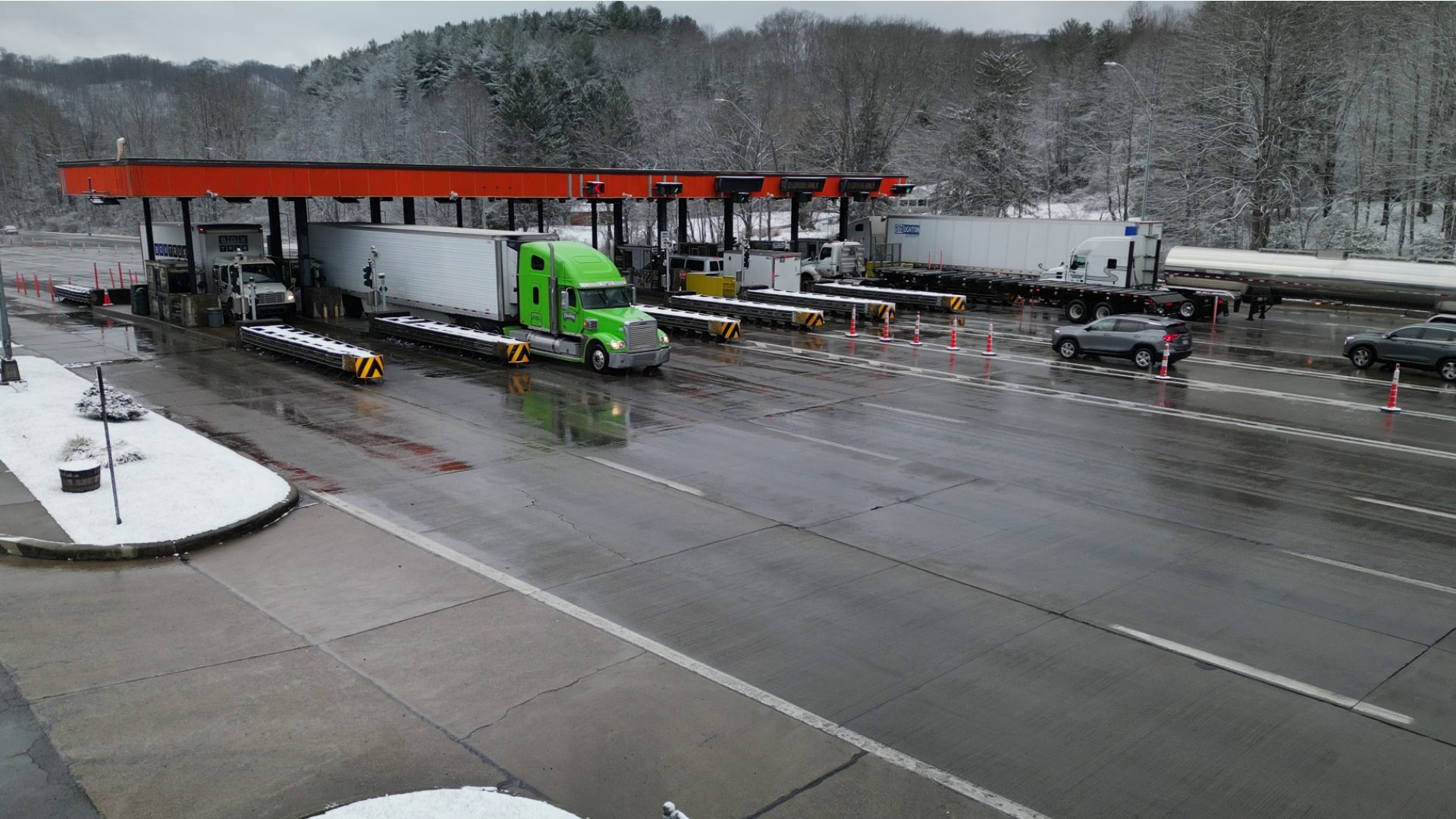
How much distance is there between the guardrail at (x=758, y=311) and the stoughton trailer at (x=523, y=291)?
32.5ft

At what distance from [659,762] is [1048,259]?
4210 cm

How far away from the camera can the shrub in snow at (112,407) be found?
1892cm

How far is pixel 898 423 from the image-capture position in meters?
21.4

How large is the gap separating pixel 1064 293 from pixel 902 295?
6.94 m

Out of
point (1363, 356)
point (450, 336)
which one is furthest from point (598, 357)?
point (1363, 356)

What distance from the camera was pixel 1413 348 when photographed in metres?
27.7

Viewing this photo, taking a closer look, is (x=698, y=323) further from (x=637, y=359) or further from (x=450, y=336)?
(x=450, y=336)

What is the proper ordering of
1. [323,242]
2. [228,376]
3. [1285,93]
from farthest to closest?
1. [1285,93]
2. [323,242]
3. [228,376]

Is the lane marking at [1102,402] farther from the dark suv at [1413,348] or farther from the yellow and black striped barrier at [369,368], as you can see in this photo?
the yellow and black striped barrier at [369,368]

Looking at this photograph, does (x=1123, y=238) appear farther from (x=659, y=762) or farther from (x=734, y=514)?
(x=659, y=762)

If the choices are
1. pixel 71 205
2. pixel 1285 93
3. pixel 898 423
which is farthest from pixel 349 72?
pixel 898 423

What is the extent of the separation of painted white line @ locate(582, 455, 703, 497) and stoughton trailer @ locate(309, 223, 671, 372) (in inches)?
331

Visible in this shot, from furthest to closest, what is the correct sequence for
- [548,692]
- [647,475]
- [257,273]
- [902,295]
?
1. [902,295]
2. [257,273]
3. [647,475]
4. [548,692]

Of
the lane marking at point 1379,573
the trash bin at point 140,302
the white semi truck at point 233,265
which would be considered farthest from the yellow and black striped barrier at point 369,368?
the lane marking at point 1379,573
